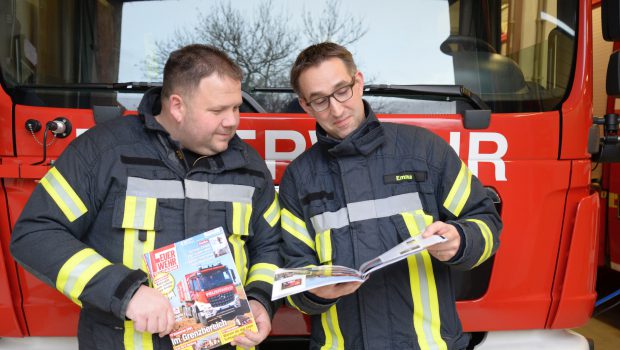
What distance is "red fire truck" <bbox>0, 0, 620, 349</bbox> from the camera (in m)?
2.34

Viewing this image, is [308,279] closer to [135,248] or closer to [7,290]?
[135,248]

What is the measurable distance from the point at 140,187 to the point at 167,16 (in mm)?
953

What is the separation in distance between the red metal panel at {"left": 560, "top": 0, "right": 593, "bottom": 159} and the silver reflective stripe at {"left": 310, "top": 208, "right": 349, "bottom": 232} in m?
0.97

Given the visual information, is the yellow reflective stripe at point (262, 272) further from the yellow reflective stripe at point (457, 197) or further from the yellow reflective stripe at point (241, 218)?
the yellow reflective stripe at point (457, 197)

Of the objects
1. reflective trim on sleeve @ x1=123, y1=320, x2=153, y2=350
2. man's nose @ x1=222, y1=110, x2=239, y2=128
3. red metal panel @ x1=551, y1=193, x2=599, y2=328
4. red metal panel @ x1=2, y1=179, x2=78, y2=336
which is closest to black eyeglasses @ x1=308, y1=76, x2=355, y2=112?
man's nose @ x1=222, y1=110, x2=239, y2=128

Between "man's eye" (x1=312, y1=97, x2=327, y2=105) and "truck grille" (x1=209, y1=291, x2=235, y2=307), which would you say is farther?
"man's eye" (x1=312, y1=97, x2=327, y2=105)

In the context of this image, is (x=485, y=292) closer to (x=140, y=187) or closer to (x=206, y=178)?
(x=206, y=178)

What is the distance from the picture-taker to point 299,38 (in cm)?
252

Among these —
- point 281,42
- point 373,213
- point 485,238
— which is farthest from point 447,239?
point 281,42

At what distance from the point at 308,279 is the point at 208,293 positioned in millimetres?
331

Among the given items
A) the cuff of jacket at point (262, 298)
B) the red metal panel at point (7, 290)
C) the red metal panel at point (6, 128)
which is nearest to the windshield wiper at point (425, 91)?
the cuff of jacket at point (262, 298)

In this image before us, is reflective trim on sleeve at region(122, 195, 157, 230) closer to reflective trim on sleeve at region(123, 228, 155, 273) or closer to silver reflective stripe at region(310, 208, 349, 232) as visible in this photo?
reflective trim on sleeve at region(123, 228, 155, 273)

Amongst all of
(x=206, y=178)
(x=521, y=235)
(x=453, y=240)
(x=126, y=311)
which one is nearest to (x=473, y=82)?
(x=521, y=235)

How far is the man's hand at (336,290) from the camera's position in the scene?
1.72 meters
